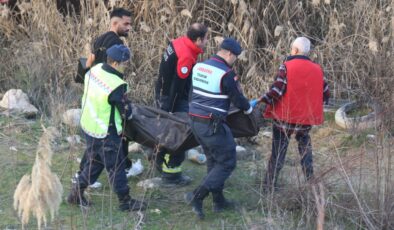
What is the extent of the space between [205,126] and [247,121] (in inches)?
18.3

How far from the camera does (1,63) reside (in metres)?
9.53

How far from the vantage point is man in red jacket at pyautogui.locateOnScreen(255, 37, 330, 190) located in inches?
216

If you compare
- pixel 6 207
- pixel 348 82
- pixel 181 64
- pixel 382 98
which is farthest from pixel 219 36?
pixel 6 207

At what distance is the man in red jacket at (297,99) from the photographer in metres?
5.48

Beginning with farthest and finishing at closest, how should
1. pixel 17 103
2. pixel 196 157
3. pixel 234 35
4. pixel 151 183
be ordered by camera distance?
pixel 234 35 → pixel 17 103 → pixel 196 157 → pixel 151 183

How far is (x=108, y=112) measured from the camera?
5102mm

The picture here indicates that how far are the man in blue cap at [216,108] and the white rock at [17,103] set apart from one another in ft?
12.4

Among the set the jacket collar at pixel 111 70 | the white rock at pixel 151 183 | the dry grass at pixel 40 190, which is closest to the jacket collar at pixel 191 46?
the jacket collar at pixel 111 70

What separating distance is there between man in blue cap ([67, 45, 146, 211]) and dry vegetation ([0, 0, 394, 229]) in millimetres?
3036

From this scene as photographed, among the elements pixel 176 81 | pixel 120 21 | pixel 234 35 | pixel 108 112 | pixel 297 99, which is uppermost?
pixel 234 35

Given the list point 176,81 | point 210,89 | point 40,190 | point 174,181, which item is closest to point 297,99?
point 210,89

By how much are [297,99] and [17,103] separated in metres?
4.46

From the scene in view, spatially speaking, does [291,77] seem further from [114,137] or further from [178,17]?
[178,17]

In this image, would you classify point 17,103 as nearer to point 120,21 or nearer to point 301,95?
point 120,21
